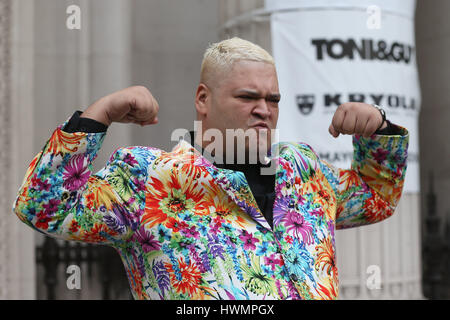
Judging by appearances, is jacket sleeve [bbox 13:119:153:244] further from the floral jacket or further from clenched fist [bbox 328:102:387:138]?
clenched fist [bbox 328:102:387:138]

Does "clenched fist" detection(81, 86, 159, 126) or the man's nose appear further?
the man's nose

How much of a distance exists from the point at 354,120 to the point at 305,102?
10.5ft

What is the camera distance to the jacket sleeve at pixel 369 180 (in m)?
2.75

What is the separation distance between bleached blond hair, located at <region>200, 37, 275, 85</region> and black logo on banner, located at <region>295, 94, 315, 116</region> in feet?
9.90

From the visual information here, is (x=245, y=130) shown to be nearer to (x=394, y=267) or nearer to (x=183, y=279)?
(x=183, y=279)

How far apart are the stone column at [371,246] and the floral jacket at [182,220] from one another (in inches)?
141

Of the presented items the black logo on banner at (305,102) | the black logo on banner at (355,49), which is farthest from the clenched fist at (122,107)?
the black logo on banner at (355,49)

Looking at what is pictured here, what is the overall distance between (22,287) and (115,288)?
893 millimetres

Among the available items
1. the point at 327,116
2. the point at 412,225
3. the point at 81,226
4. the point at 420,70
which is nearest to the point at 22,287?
the point at 327,116

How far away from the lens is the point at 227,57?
265 cm

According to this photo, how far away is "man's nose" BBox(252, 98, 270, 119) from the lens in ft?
8.41

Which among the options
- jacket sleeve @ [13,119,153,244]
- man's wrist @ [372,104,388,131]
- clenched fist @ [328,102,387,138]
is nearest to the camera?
jacket sleeve @ [13,119,153,244]

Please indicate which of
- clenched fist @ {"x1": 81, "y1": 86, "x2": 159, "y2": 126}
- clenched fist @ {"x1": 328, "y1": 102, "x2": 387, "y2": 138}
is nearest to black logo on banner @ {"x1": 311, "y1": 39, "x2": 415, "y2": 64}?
clenched fist @ {"x1": 328, "y1": 102, "x2": 387, "y2": 138}

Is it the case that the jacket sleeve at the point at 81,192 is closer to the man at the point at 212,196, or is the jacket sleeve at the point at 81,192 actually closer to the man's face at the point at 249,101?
the man at the point at 212,196
